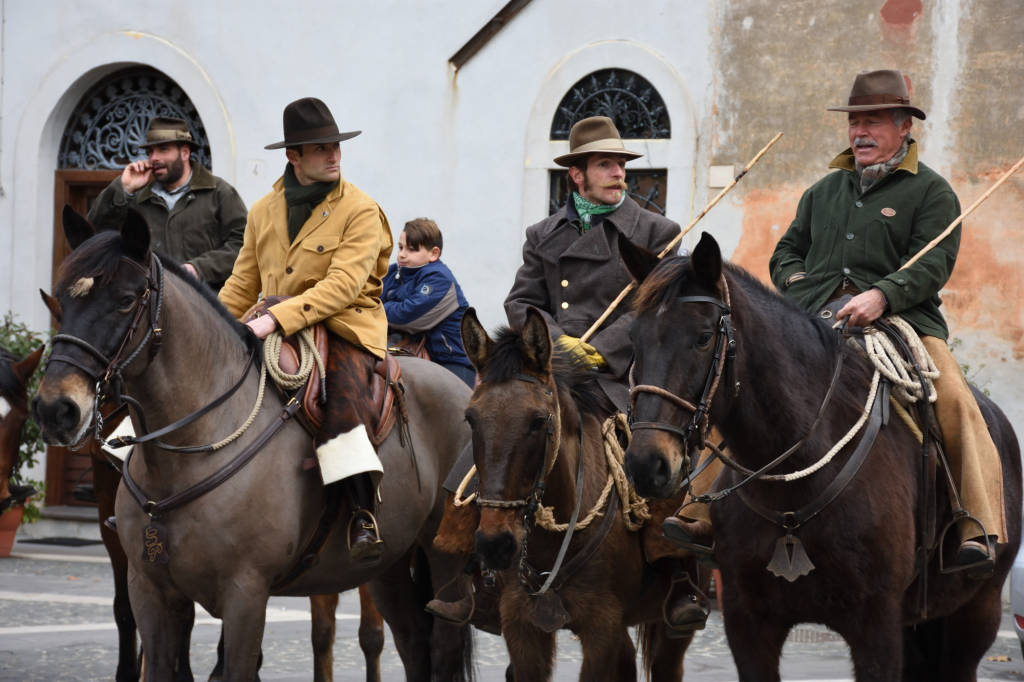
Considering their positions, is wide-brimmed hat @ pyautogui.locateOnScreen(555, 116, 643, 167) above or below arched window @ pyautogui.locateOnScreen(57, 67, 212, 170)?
below

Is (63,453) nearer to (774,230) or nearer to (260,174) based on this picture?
(260,174)

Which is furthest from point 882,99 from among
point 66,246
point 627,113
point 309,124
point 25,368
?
point 66,246

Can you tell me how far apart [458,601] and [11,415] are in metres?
3.30

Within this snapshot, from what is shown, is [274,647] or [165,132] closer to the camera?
[165,132]

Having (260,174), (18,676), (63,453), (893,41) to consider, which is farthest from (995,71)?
(63,453)

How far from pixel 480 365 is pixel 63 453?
1085 centimetres

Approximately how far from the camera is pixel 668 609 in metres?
5.86

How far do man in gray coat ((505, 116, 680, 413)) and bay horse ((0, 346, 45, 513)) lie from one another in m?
3.12

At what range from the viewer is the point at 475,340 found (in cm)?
531

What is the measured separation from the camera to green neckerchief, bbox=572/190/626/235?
21.3 ft

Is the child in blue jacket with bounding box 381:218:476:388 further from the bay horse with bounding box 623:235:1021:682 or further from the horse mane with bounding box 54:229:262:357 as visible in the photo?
the bay horse with bounding box 623:235:1021:682

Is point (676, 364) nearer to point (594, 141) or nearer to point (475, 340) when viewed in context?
point (475, 340)

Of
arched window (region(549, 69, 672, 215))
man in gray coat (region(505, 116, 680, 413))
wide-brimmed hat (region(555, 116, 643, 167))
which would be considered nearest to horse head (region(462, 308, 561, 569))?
man in gray coat (region(505, 116, 680, 413))

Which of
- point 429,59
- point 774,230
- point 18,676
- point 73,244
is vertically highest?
point 429,59
